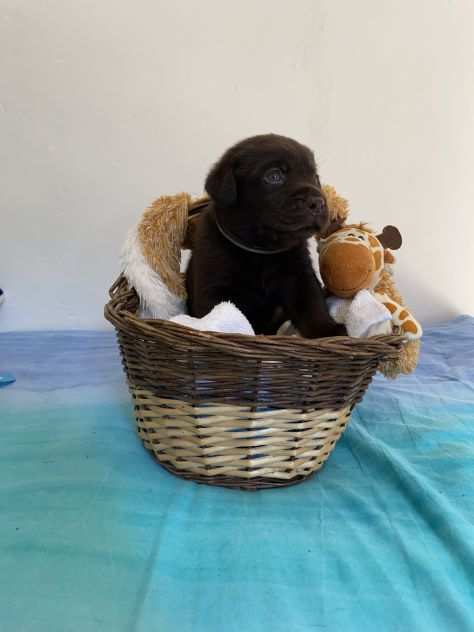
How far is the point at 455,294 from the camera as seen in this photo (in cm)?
214

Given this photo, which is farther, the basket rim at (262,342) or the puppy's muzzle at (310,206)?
the puppy's muzzle at (310,206)

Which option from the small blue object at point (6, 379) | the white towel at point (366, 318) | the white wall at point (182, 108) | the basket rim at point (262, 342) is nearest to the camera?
the basket rim at point (262, 342)

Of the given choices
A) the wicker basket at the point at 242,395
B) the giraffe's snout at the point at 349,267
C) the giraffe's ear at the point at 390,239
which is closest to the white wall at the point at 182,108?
the giraffe's ear at the point at 390,239

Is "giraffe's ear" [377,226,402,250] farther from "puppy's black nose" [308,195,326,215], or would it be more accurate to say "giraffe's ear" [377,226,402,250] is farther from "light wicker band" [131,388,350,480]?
"light wicker band" [131,388,350,480]

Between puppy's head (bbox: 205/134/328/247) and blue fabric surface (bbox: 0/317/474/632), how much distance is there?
0.45 m

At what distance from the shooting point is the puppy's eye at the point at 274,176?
3.30 ft

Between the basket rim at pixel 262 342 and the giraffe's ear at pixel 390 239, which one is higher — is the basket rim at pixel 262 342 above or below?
below

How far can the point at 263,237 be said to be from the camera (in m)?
1.04

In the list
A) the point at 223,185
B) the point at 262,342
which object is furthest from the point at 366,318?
the point at 223,185

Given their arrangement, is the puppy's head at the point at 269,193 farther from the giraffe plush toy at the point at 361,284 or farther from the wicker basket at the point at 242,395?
the wicker basket at the point at 242,395

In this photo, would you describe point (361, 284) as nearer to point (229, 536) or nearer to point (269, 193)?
point (269, 193)

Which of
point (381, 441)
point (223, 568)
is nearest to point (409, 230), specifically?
point (381, 441)

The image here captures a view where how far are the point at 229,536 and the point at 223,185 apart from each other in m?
0.62

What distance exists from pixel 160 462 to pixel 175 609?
13.3 inches
